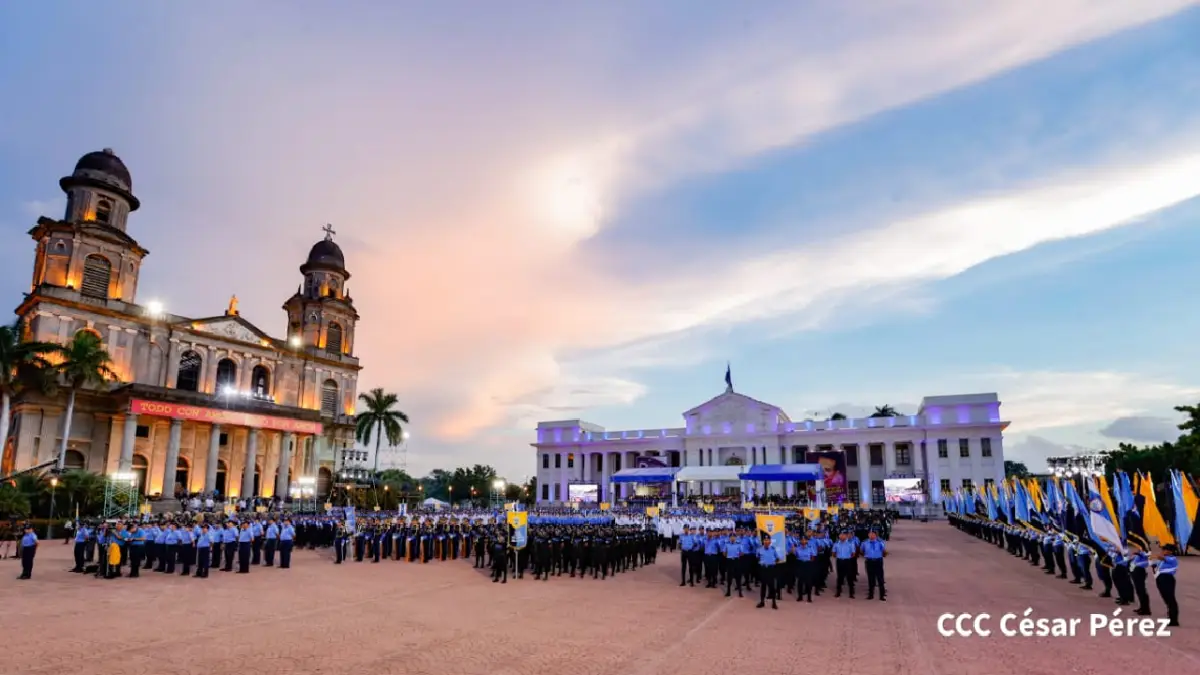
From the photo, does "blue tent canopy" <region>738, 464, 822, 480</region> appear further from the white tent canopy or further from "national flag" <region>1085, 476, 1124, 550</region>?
"national flag" <region>1085, 476, 1124, 550</region>

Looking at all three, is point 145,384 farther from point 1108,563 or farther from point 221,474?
point 1108,563

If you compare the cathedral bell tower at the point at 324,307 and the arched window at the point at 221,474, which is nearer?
the arched window at the point at 221,474

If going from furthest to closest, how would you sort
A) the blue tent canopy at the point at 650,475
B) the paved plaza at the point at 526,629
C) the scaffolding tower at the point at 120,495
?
the blue tent canopy at the point at 650,475, the scaffolding tower at the point at 120,495, the paved plaza at the point at 526,629

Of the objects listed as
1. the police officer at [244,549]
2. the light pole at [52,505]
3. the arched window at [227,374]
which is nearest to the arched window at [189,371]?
the arched window at [227,374]

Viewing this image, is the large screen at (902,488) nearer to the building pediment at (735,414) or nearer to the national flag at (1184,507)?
the building pediment at (735,414)

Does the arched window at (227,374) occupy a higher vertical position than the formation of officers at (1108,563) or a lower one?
higher

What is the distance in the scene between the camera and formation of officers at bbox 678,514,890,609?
14.5 m

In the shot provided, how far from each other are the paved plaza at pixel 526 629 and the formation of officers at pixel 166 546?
779 mm

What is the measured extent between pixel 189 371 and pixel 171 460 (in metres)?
9.16

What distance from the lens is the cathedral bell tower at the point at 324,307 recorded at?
194ft

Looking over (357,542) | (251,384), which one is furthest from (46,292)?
(357,542)

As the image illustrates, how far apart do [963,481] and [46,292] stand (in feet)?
243

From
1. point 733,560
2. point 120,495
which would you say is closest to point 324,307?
point 120,495

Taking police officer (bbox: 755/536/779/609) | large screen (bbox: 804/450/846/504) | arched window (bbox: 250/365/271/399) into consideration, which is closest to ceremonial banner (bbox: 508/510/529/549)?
police officer (bbox: 755/536/779/609)
